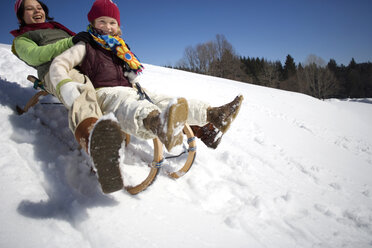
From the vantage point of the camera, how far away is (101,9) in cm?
183

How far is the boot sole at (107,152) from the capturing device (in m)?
0.92

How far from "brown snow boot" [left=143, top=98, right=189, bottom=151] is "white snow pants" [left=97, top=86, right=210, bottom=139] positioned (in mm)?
50

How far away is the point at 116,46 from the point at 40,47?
2.20 feet

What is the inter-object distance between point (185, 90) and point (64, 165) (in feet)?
11.3

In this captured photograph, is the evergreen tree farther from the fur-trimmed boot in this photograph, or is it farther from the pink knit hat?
the fur-trimmed boot

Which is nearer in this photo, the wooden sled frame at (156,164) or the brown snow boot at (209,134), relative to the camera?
the wooden sled frame at (156,164)

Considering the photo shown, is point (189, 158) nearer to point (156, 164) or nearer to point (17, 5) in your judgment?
point (156, 164)

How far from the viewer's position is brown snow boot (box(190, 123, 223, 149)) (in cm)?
170

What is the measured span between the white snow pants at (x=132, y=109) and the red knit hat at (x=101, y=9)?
2.82 feet

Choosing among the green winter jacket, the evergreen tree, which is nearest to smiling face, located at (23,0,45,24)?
the green winter jacket

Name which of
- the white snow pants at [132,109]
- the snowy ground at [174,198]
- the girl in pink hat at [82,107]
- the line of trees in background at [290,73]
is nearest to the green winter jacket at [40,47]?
the girl in pink hat at [82,107]

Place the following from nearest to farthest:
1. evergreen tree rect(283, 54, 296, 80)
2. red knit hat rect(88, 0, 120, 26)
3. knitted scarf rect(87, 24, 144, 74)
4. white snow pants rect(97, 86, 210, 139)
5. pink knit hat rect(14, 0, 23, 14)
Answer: white snow pants rect(97, 86, 210, 139)
knitted scarf rect(87, 24, 144, 74)
red knit hat rect(88, 0, 120, 26)
pink knit hat rect(14, 0, 23, 14)
evergreen tree rect(283, 54, 296, 80)

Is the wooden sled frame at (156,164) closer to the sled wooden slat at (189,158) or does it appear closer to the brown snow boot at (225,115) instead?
the sled wooden slat at (189,158)

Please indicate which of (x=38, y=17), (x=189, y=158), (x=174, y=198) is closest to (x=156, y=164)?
(x=174, y=198)
